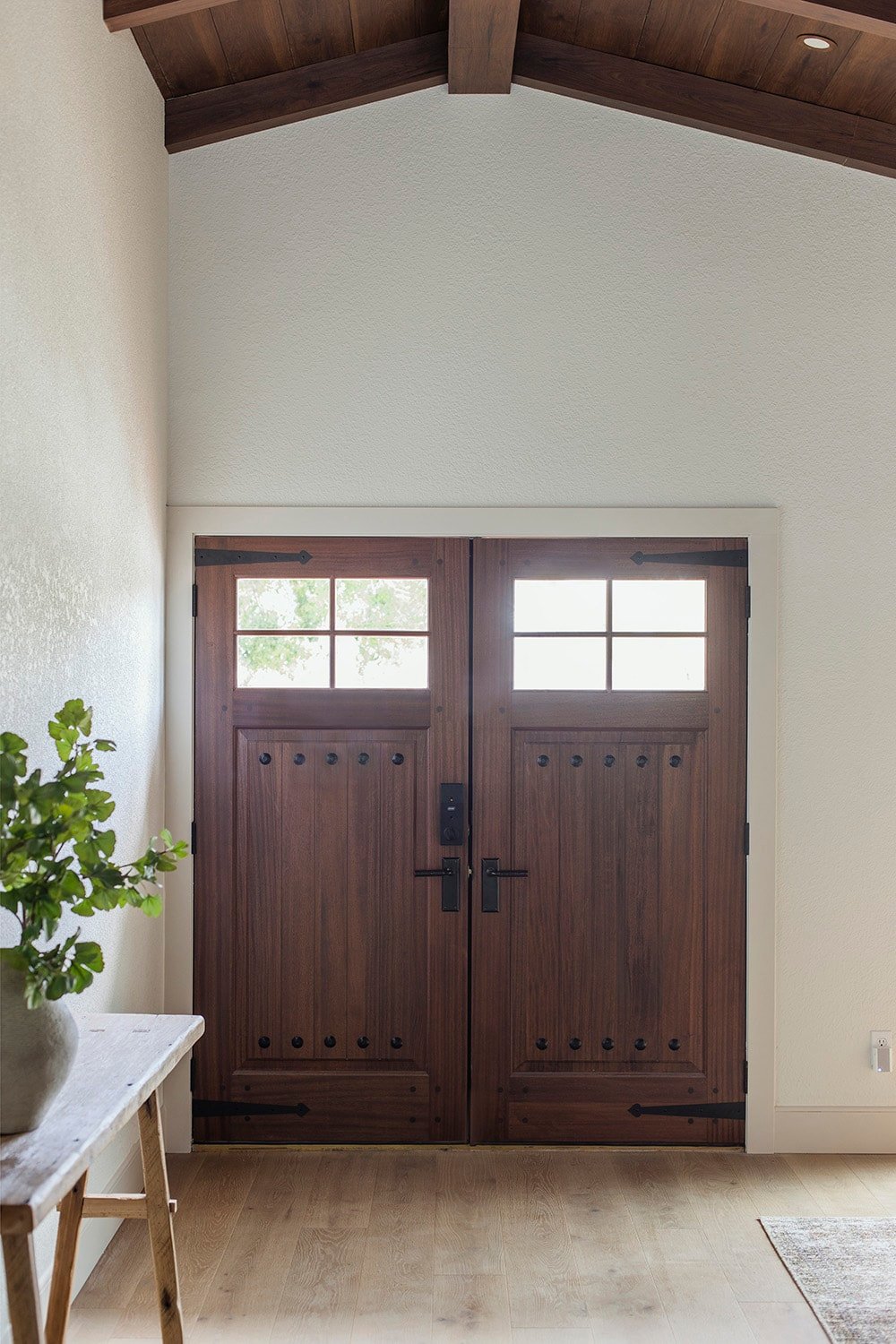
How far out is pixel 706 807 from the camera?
416 centimetres

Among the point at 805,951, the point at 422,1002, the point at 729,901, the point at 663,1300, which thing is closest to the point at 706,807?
the point at 729,901

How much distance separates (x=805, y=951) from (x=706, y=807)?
1.92ft

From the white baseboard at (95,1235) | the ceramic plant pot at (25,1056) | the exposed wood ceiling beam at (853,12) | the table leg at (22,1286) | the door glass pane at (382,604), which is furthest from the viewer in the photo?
the door glass pane at (382,604)

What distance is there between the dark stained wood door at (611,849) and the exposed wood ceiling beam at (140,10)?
1.81 meters

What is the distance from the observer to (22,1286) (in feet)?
5.79

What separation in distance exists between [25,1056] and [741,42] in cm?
354

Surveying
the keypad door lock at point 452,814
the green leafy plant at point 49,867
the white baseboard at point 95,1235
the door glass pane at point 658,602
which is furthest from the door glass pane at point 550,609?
the green leafy plant at point 49,867

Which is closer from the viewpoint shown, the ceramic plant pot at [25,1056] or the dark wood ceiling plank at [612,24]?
the ceramic plant pot at [25,1056]

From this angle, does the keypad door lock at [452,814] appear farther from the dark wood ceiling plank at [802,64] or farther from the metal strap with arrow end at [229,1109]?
the dark wood ceiling plank at [802,64]

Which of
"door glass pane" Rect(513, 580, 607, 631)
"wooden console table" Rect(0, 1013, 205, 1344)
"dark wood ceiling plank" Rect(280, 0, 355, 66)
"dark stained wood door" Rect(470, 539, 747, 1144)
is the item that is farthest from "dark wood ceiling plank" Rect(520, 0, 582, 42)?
"wooden console table" Rect(0, 1013, 205, 1344)

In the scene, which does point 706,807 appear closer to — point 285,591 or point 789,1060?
point 789,1060

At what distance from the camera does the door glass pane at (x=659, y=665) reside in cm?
416

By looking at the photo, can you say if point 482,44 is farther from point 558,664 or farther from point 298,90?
point 558,664

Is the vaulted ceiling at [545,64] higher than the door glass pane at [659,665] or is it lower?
higher
